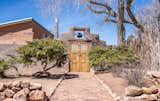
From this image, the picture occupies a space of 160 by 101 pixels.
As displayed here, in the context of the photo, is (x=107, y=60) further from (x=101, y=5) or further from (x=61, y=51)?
(x=101, y=5)

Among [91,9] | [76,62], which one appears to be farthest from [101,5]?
[76,62]

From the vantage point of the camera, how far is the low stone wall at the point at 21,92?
26.7ft

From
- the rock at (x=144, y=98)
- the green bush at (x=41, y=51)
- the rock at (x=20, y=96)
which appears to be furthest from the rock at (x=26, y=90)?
the green bush at (x=41, y=51)

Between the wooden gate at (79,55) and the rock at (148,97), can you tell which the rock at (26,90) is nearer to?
the rock at (148,97)

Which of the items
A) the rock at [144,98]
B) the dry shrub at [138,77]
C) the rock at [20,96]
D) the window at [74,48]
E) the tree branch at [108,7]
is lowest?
the rock at [144,98]

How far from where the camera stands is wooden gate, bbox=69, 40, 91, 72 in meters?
22.7

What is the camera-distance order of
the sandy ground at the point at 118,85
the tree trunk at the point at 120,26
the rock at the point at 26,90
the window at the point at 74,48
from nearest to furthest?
the rock at the point at 26,90, the sandy ground at the point at 118,85, the tree trunk at the point at 120,26, the window at the point at 74,48

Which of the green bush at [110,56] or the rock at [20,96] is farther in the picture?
the green bush at [110,56]

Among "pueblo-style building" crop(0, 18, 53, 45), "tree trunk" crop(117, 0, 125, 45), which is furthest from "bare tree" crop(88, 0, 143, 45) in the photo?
"pueblo-style building" crop(0, 18, 53, 45)

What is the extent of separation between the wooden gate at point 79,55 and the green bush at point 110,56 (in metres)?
2.65

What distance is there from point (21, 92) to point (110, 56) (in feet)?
35.9

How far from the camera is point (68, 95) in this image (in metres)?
9.61

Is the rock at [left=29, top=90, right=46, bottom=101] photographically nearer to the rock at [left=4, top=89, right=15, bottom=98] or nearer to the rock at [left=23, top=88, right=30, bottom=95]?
the rock at [left=23, top=88, right=30, bottom=95]

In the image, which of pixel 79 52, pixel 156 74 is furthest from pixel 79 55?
pixel 156 74
